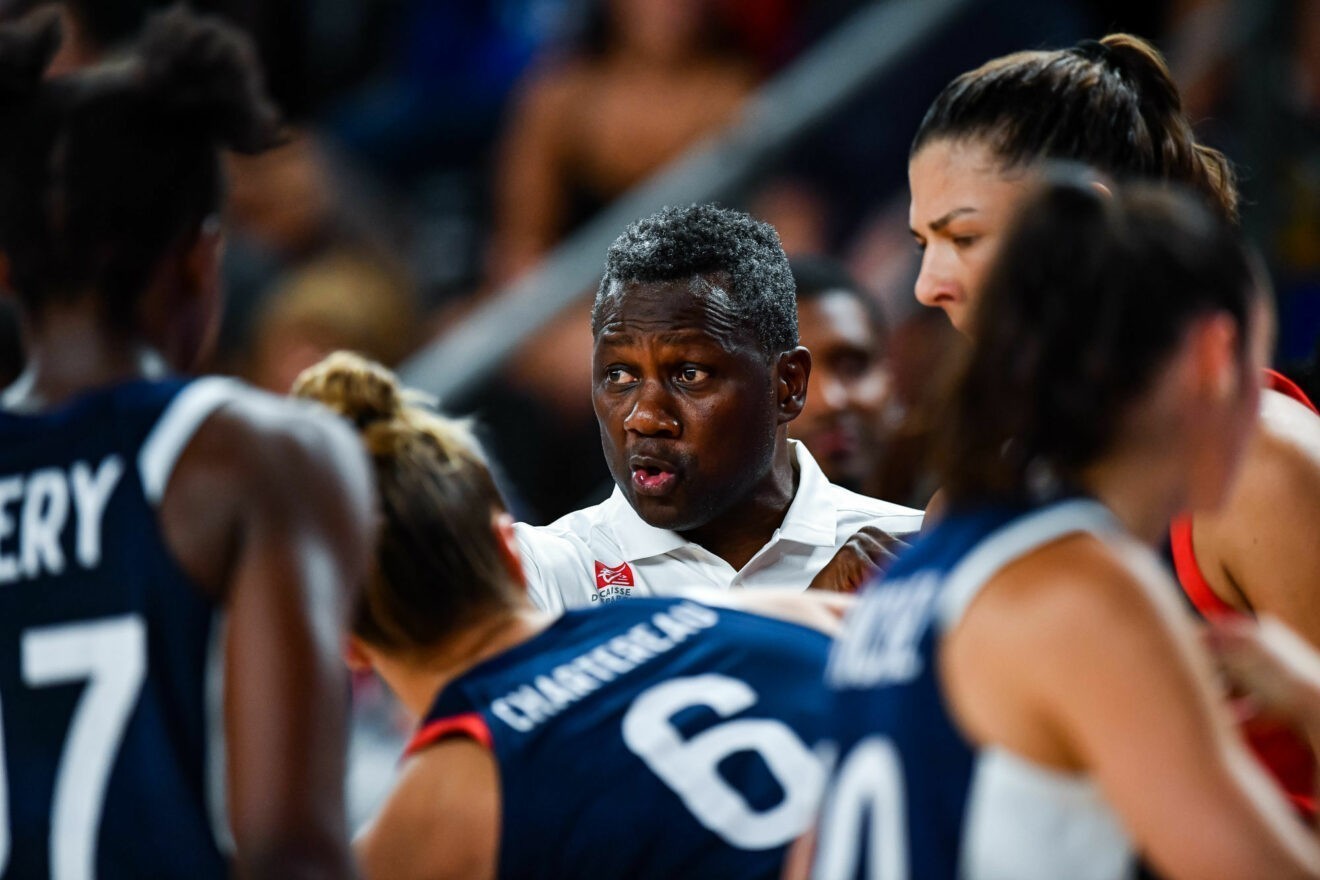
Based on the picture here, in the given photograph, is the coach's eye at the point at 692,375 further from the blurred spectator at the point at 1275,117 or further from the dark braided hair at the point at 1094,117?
the blurred spectator at the point at 1275,117

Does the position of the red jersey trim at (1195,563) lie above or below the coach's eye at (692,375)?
below

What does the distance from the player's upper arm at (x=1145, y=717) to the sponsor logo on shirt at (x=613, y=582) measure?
5.10 feet

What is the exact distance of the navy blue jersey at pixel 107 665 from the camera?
1.79 metres

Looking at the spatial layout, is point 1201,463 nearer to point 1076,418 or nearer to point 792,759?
point 1076,418

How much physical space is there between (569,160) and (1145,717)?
4.97 meters

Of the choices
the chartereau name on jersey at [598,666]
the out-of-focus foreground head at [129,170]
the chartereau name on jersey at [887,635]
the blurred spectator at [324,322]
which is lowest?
the blurred spectator at [324,322]

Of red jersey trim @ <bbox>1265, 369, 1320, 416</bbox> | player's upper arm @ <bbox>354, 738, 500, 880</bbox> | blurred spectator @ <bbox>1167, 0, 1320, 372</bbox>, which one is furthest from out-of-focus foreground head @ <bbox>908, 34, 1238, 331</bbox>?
blurred spectator @ <bbox>1167, 0, 1320, 372</bbox>

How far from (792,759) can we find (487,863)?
0.42m

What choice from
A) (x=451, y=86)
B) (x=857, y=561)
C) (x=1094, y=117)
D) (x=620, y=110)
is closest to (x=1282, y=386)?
(x=1094, y=117)

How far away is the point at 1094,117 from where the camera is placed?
2.68 metres

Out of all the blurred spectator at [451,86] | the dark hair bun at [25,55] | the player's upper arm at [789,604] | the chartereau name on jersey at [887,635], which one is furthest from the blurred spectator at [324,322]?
the chartereau name on jersey at [887,635]

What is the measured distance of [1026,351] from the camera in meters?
Result: 1.76

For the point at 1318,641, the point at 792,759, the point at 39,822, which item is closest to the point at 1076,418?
the point at 792,759

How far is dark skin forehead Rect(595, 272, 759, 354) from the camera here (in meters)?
3.10
